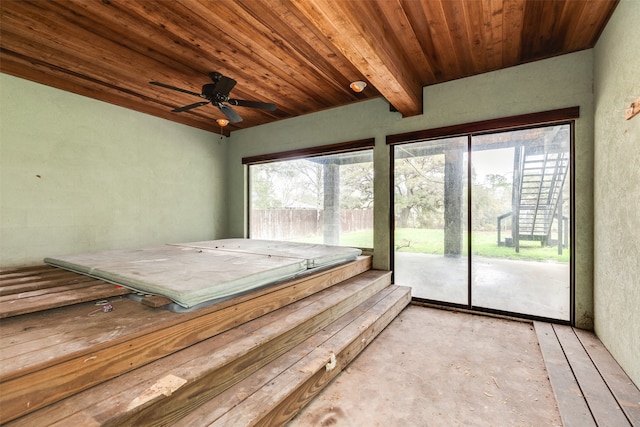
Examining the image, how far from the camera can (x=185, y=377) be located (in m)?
1.41

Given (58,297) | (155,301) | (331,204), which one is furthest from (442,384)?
(331,204)

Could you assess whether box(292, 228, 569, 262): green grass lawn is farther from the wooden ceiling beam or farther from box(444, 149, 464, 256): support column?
the wooden ceiling beam

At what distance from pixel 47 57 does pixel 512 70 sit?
17.3ft

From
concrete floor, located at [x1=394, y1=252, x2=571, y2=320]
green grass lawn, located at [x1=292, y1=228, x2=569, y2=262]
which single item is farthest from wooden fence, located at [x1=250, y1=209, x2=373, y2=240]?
concrete floor, located at [x1=394, y1=252, x2=571, y2=320]

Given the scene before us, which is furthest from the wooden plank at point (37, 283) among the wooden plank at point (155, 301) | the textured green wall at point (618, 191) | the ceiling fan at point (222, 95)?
the textured green wall at point (618, 191)

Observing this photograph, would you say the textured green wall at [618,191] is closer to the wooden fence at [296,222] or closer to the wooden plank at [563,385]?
the wooden plank at [563,385]

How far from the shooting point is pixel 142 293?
2.13m

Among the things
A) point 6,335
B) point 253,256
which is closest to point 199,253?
point 253,256

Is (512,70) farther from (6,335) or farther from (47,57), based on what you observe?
(47,57)

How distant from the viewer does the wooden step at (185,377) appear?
3.85 feet

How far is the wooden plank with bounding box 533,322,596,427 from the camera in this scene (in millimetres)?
1665

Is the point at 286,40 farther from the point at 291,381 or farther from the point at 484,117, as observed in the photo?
the point at 291,381

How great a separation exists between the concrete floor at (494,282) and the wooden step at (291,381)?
142 cm

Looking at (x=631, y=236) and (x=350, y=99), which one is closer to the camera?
(x=631, y=236)
